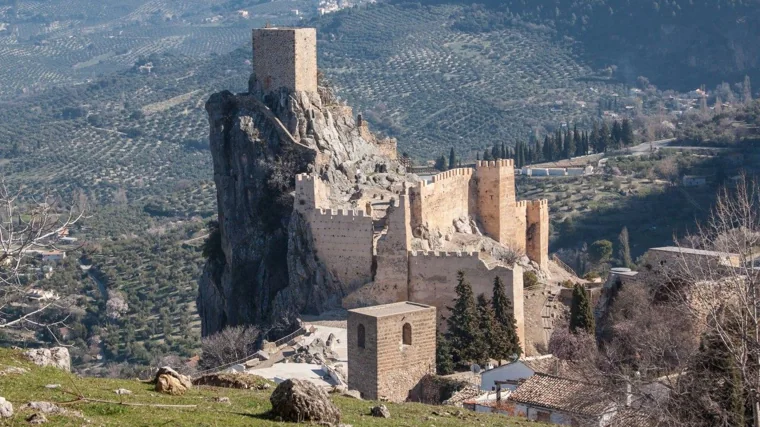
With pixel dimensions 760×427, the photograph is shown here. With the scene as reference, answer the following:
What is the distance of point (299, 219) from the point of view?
4669cm

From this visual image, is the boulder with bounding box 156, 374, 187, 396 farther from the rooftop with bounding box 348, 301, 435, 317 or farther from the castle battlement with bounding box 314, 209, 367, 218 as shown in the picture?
the castle battlement with bounding box 314, 209, 367, 218

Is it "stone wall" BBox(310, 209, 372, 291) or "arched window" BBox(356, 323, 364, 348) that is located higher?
"stone wall" BBox(310, 209, 372, 291)

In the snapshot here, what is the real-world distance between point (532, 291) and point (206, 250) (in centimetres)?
1446

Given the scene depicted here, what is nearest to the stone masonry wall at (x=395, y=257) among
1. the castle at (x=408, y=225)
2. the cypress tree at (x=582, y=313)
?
the castle at (x=408, y=225)

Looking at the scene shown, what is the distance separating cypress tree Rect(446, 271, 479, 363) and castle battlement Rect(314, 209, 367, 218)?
14.6 feet

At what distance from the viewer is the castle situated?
143 ft

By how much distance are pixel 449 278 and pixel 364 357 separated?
27.5ft

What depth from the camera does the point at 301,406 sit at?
21.7 m

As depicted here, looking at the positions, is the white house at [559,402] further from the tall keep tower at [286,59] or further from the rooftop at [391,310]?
the tall keep tower at [286,59]

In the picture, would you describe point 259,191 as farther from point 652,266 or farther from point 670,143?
point 670,143

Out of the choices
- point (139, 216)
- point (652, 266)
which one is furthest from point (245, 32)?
point (652, 266)

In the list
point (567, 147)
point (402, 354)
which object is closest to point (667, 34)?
point (567, 147)

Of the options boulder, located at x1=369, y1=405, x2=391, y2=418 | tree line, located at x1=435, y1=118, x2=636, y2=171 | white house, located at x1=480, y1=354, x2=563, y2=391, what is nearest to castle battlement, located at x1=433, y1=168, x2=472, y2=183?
white house, located at x1=480, y1=354, x2=563, y2=391

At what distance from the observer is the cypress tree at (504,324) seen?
4081cm
